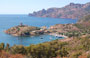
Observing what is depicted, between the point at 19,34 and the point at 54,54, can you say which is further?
the point at 19,34

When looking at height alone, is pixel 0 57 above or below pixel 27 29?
above

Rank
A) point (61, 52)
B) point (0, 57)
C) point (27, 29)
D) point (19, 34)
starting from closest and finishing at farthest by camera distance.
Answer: point (0, 57) → point (61, 52) → point (19, 34) → point (27, 29)

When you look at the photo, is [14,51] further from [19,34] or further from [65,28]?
[65,28]

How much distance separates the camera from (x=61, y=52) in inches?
1036

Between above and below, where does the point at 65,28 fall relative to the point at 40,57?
below

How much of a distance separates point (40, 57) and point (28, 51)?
199 centimetres

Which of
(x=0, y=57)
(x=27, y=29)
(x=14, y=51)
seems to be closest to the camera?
(x=0, y=57)

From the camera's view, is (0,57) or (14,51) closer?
(0,57)

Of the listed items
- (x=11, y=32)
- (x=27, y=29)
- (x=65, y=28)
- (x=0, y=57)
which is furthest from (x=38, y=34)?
(x=0, y=57)

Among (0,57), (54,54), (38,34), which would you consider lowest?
(38,34)

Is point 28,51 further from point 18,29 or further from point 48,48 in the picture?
point 18,29

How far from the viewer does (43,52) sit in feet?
83.1

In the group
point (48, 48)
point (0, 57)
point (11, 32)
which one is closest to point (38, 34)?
point (11, 32)

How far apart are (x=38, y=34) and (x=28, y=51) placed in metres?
63.2
